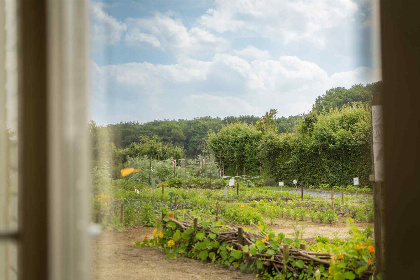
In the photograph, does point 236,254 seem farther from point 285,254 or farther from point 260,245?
point 285,254

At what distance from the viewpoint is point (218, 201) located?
2779mm

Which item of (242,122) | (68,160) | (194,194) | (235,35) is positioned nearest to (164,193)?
(194,194)

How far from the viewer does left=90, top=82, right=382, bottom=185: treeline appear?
236 centimetres

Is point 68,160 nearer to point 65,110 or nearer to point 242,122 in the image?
point 65,110

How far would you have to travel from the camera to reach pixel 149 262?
7.55 feet

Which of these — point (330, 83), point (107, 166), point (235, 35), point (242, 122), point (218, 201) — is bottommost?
point (218, 201)

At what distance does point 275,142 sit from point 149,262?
1.21 meters

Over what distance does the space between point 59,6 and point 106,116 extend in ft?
2.66

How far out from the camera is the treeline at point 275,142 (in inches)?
92.8

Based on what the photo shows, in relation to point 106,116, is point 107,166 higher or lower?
lower

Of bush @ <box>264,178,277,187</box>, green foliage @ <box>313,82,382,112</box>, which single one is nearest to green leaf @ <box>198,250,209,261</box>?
bush @ <box>264,178,277,187</box>

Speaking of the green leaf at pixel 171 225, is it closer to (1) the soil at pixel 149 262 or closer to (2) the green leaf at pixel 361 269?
(1) the soil at pixel 149 262

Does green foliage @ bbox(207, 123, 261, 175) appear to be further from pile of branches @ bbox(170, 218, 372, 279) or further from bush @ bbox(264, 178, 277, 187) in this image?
pile of branches @ bbox(170, 218, 372, 279)

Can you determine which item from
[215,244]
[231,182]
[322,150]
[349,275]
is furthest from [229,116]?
[349,275]
